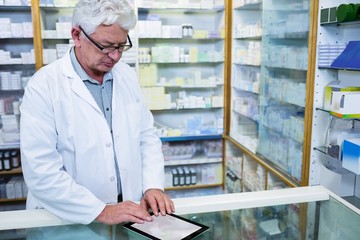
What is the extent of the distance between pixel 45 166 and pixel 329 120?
76.8 inches

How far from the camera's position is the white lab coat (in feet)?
4.50

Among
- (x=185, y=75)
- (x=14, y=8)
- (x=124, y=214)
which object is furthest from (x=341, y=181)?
(x=14, y=8)

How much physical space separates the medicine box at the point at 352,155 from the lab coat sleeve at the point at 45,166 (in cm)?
141

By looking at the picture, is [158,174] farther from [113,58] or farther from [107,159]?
[113,58]

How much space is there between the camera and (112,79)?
1.71 m

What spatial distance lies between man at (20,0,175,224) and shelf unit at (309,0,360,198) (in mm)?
1291

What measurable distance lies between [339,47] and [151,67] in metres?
2.36

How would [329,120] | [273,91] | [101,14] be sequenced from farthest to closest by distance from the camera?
[273,91]
[329,120]
[101,14]

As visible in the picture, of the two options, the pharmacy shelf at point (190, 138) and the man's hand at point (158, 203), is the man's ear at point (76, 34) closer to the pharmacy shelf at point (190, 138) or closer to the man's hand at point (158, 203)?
the man's hand at point (158, 203)

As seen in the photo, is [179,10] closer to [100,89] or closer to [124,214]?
[100,89]

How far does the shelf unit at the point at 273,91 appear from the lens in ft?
9.06

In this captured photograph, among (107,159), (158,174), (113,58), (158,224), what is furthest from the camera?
(158,174)

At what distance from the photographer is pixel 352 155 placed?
6.58 ft

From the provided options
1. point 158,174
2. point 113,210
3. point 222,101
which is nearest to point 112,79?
point 158,174
